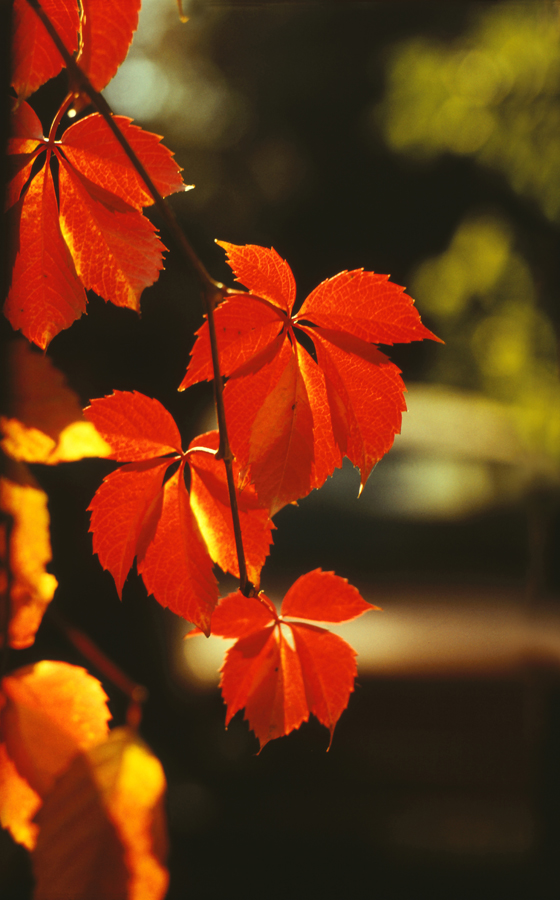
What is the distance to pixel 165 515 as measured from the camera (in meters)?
0.37

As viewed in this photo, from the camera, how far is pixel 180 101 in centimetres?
505

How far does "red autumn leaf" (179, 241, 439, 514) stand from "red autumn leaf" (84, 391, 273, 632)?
4 centimetres

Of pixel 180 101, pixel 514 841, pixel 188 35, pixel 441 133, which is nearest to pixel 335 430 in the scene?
pixel 514 841

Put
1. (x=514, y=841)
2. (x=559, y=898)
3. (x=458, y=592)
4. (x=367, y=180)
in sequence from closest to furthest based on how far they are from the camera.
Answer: (x=559, y=898) → (x=514, y=841) → (x=458, y=592) → (x=367, y=180)

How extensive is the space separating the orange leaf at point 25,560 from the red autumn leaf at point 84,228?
0.28ft

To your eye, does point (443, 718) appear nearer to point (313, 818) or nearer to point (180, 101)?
point (313, 818)

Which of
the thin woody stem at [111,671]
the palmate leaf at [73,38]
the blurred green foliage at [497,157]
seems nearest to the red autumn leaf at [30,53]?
the palmate leaf at [73,38]

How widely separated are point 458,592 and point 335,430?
311 cm

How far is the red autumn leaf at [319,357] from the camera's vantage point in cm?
34

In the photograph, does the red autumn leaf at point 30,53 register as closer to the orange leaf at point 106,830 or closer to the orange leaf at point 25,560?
the orange leaf at point 25,560

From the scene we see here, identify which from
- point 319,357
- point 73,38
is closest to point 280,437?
point 319,357

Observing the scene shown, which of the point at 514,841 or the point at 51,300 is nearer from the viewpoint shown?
the point at 51,300

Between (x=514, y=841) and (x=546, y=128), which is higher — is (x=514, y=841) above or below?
below

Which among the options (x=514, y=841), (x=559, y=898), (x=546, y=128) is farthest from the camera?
(x=546, y=128)
